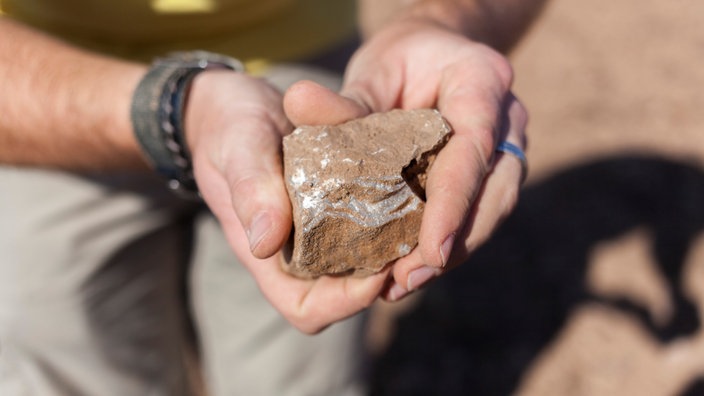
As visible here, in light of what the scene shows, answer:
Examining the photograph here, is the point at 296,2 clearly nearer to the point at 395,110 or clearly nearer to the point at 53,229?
the point at 395,110

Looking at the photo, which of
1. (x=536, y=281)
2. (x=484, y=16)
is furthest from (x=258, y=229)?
(x=536, y=281)

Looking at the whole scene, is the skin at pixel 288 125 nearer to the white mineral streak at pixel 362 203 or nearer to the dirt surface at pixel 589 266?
the white mineral streak at pixel 362 203

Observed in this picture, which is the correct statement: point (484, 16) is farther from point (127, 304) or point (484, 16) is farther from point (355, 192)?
point (127, 304)

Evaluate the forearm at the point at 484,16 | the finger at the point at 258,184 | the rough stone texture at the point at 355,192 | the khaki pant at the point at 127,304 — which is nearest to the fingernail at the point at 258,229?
the finger at the point at 258,184

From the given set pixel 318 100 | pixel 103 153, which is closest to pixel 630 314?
pixel 318 100

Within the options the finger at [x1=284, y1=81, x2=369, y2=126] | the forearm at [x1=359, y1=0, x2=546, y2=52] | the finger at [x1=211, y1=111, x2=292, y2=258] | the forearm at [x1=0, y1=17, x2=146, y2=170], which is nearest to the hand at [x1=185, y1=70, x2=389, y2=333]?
the finger at [x1=211, y1=111, x2=292, y2=258]
